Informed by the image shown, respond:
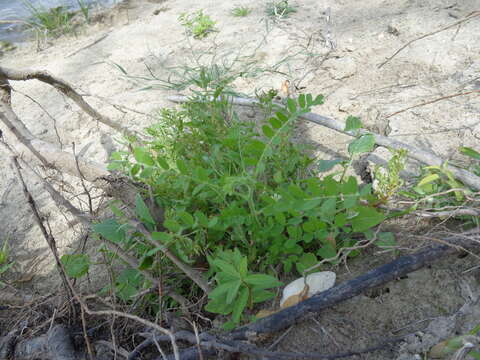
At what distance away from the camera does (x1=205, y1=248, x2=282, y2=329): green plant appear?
3.95 ft

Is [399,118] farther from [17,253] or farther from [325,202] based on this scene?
[17,253]

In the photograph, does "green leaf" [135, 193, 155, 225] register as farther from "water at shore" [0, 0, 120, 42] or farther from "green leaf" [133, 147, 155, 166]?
"water at shore" [0, 0, 120, 42]

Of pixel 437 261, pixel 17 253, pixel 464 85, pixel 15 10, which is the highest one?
pixel 15 10

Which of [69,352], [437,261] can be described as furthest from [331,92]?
[69,352]

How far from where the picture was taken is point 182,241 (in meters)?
1.39

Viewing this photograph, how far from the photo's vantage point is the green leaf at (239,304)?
1222 mm

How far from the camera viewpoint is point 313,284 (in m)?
1.34

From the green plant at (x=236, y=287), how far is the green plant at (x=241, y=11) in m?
3.95

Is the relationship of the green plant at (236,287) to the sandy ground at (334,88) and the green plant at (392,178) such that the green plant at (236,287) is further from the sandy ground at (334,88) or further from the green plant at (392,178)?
the green plant at (392,178)

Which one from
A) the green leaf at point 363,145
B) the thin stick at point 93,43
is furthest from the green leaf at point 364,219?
the thin stick at point 93,43

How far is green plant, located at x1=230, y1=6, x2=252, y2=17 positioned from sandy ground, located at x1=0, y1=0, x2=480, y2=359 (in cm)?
8

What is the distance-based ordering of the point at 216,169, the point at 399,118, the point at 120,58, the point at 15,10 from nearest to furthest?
the point at 216,169
the point at 399,118
the point at 120,58
the point at 15,10

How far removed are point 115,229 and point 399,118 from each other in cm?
181

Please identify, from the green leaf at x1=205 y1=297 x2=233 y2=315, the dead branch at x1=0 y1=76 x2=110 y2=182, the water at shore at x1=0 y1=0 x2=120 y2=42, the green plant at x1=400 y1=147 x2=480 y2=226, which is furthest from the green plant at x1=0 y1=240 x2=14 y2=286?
the water at shore at x1=0 y1=0 x2=120 y2=42
